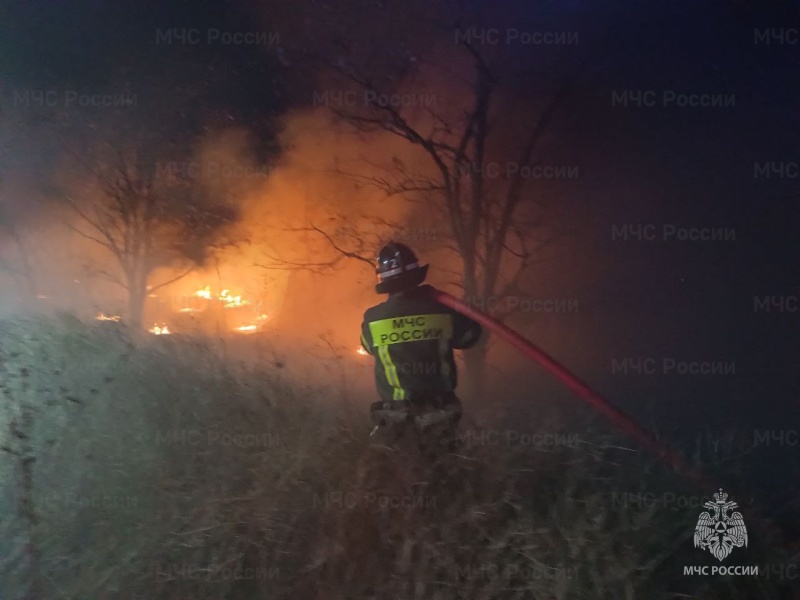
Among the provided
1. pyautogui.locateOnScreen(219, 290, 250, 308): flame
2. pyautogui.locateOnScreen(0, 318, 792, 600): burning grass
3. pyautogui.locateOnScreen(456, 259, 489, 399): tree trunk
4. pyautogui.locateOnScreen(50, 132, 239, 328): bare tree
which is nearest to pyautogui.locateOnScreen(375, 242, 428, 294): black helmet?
pyautogui.locateOnScreen(456, 259, 489, 399): tree trunk

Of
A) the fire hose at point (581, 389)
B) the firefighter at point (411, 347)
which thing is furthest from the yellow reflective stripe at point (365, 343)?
the fire hose at point (581, 389)

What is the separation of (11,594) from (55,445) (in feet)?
3.60

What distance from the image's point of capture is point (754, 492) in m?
4.57

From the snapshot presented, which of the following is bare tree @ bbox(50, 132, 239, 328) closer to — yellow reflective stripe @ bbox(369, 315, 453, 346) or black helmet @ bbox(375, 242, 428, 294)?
black helmet @ bbox(375, 242, 428, 294)

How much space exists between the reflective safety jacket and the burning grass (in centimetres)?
46

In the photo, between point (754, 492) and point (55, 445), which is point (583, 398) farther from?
point (55, 445)

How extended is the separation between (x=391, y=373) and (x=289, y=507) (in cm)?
133

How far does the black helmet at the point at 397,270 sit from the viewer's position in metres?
5.04

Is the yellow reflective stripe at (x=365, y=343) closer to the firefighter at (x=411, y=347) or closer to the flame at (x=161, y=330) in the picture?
the firefighter at (x=411, y=347)

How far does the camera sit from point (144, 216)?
5.64m

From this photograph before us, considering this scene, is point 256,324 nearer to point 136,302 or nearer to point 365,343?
point 365,343

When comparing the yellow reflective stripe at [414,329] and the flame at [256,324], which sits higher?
the flame at [256,324]

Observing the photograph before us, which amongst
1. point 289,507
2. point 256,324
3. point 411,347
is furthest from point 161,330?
point 411,347

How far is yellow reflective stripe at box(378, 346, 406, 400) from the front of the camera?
493 centimetres
